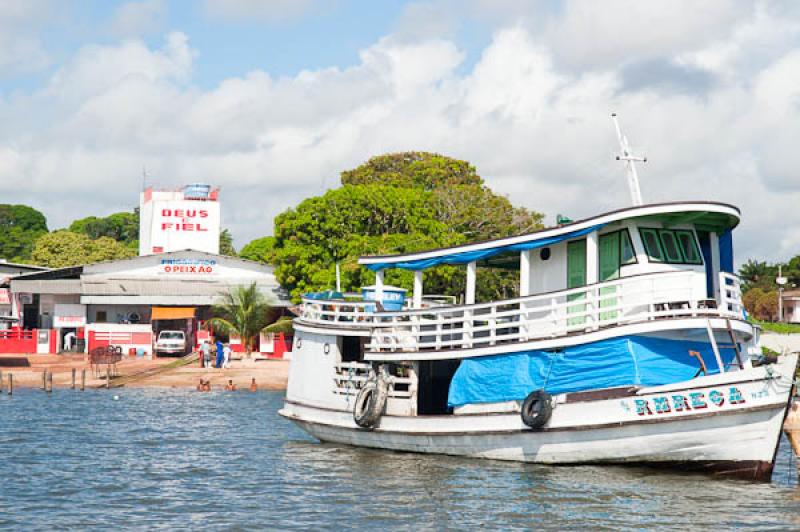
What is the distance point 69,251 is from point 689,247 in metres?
70.0

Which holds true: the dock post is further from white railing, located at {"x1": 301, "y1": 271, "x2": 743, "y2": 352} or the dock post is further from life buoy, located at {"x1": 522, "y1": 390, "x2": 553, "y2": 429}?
life buoy, located at {"x1": 522, "y1": 390, "x2": 553, "y2": 429}

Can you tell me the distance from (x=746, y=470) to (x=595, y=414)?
281 cm

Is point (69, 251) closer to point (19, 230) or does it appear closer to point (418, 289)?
point (19, 230)

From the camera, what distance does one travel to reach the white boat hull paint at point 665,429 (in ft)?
56.2

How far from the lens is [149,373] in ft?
149

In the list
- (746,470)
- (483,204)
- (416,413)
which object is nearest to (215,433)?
(416,413)

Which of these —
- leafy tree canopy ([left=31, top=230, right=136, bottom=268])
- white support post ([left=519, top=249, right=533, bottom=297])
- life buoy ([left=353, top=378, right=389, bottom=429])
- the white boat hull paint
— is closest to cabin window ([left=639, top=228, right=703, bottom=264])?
white support post ([left=519, top=249, right=533, bottom=297])

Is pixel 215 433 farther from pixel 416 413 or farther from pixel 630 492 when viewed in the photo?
pixel 630 492

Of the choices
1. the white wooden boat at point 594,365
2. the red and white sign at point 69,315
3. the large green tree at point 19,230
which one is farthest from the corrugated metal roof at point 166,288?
the large green tree at point 19,230

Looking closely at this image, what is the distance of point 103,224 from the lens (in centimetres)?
10688

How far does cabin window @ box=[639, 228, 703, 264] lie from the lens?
1998 centimetres

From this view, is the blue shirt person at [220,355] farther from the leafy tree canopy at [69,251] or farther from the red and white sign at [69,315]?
the leafy tree canopy at [69,251]

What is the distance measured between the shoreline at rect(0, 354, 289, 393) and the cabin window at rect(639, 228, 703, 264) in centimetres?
2550

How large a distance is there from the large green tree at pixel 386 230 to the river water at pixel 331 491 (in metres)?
23.5
